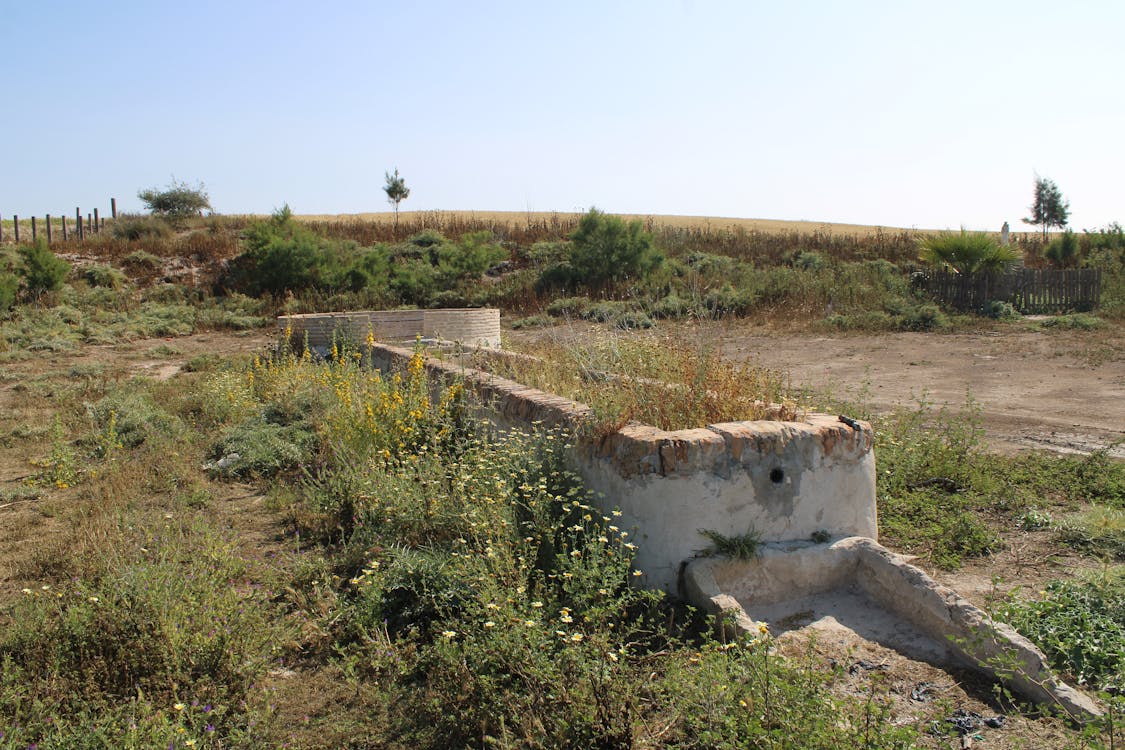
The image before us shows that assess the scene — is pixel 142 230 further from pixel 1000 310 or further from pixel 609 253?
pixel 1000 310

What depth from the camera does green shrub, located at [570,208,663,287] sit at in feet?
77.4

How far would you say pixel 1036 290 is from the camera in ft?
62.2

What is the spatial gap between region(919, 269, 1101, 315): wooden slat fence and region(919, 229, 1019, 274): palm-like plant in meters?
0.37

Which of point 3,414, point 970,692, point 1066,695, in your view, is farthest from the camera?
point 3,414

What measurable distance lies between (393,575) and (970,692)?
263cm

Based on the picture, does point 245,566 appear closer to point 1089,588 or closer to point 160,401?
point 1089,588

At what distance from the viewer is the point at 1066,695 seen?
9.66 ft

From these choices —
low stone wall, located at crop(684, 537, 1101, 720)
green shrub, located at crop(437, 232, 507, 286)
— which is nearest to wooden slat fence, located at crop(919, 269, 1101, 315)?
green shrub, located at crop(437, 232, 507, 286)

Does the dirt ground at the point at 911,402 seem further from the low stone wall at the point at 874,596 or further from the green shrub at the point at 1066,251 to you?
the green shrub at the point at 1066,251

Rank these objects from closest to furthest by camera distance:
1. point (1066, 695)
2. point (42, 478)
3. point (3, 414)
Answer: point (1066, 695) → point (42, 478) → point (3, 414)

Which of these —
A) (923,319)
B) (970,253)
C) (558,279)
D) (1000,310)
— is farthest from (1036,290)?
(558,279)

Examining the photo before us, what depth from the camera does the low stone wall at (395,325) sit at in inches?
453

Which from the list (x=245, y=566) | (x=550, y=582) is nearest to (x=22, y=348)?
(x=245, y=566)

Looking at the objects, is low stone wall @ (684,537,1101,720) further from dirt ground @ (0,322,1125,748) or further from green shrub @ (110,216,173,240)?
green shrub @ (110,216,173,240)
